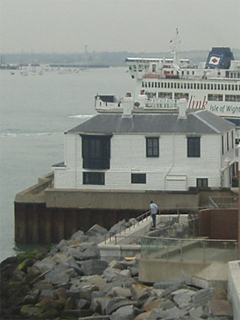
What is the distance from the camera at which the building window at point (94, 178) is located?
27406mm

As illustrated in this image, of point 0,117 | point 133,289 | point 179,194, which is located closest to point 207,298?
point 133,289

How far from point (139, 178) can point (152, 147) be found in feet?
2.96

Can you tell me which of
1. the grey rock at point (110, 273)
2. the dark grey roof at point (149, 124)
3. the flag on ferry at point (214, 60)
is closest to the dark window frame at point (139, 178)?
the dark grey roof at point (149, 124)

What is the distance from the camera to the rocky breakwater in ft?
51.7

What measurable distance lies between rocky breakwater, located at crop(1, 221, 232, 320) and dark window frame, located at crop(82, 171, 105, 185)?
6835mm

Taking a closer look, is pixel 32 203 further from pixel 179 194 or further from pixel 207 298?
pixel 207 298

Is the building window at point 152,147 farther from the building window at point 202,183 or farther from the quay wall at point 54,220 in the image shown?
the quay wall at point 54,220

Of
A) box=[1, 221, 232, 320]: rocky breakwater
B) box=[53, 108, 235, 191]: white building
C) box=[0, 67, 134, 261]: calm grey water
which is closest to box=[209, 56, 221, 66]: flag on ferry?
box=[0, 67, 134, 261]: calm grey water

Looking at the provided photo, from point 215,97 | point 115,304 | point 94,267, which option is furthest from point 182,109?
point 215,97

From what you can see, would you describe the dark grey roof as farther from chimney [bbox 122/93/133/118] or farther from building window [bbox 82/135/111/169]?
building window [bbox 82/135/111/169]

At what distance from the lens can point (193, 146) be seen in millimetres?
27188

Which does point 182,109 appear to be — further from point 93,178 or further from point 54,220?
point 54,220

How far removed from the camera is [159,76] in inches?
2229

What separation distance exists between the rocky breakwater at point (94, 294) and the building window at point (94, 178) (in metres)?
6.84
